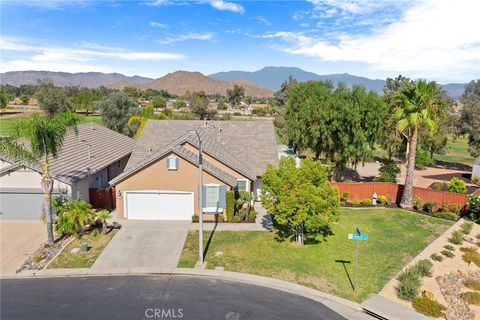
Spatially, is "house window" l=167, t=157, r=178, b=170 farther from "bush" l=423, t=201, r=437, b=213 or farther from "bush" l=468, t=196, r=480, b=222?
"bush" l=468, t=196, r=480, b=222

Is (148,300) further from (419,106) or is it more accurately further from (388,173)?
(388,173)

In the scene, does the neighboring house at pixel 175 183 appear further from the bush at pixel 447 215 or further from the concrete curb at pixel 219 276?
the bush at pixel 447 215

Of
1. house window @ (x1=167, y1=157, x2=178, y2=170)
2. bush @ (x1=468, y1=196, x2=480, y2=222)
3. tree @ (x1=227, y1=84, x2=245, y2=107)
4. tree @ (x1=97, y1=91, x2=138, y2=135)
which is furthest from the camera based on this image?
tree @ (x1=227, y1=84, x2=245, y2=107)

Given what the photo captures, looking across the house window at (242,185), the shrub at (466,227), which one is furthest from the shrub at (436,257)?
the house window at (242,185)

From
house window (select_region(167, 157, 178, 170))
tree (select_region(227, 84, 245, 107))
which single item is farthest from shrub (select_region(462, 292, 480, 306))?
tree (select_region(227, 84, 245, 107))

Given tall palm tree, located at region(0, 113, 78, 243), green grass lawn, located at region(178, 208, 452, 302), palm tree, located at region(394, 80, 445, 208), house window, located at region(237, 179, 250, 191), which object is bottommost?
green grass lawn, located at region(178, 208, 452, 302)

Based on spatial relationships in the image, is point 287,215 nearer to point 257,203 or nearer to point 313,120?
point 257,203
